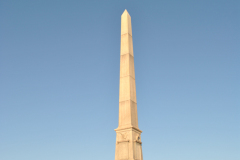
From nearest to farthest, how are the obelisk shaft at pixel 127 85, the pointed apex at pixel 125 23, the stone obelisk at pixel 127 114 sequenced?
the stone obelisk at pixel 127 114
the obelisk shaft at pixel 127 85
the pointed apex at pixel 125 23

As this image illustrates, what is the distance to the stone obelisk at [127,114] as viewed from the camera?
59.6 feet

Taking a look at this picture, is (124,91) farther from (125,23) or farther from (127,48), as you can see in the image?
(125,23)

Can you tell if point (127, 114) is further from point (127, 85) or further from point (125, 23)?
point (125, 23)

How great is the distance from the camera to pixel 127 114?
19.2 metres

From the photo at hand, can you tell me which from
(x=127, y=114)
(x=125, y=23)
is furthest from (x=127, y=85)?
(x=125, y=23)

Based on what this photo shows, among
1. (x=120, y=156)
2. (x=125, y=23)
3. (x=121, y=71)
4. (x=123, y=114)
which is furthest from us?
(x=125, y=23)

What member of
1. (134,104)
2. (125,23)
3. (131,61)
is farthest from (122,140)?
(125,23)

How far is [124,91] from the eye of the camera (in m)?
20.4

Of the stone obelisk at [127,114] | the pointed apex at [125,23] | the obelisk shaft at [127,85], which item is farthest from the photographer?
the pointed apex at [125,23]

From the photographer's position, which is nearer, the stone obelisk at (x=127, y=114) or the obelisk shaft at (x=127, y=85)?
the stone obelisk at (x=127, y=114)

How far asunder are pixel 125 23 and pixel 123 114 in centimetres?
942

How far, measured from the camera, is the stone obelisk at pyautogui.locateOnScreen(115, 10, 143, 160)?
18.2 meters

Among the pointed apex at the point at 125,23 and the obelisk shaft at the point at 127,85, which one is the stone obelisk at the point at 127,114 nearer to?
the obelisk shaft at the point at 127,85

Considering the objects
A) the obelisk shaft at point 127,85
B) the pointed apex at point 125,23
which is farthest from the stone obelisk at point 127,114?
the pointed apex at point 125,23
